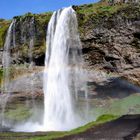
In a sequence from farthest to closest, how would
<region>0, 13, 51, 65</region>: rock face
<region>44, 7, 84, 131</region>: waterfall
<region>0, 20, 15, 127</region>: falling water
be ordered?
<region>0, 20, 15, 127</region>: falling water < <region>0, 13, 51, 65</region>: rock face < <region>44, 7, 84, 131</region>: waterfall

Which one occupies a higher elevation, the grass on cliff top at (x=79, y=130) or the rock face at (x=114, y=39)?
the rock face at (x=114, y=39)

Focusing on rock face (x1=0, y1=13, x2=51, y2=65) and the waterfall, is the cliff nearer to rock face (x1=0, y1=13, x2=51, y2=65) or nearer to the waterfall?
rock face (x1=0, y1=13, x2=51, y2=65)

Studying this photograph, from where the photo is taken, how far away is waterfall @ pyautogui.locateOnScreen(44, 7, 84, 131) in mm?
40531

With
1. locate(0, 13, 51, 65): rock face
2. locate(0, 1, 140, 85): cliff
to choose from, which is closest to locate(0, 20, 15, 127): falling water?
locate(0, 13, 51, 65): rock face

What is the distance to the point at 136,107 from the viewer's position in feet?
125

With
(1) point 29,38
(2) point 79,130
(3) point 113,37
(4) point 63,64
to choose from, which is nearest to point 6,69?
(1) point 29,38

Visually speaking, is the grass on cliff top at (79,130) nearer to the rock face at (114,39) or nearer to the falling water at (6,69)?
the rock face at (114,39)

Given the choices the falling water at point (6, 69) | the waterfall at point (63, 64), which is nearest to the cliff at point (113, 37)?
the waterfall at point (63, 64)

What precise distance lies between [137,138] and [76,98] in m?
20.1

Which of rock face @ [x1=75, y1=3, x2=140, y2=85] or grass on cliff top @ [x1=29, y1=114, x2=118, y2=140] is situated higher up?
rock face @ [x1=75, y1=3, x2=140, y2=85]

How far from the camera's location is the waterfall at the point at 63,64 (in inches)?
1596

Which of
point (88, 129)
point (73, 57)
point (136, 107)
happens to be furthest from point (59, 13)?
point (88, 129)

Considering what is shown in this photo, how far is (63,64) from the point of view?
1608 inches

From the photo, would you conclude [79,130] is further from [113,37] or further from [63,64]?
[63,64]
